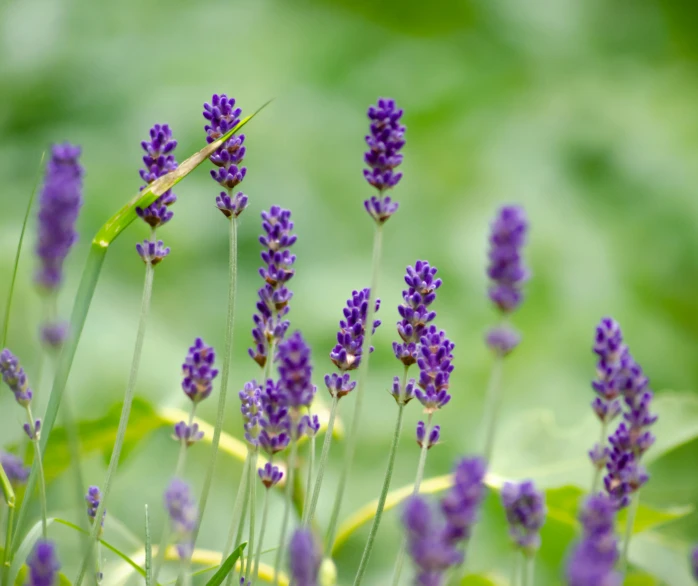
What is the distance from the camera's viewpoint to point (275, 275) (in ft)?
1.20

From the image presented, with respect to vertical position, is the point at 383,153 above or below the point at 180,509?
above

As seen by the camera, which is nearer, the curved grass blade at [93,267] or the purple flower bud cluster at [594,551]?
the purple flower bud cluster at [594,551]

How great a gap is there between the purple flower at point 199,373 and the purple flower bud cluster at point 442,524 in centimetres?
13

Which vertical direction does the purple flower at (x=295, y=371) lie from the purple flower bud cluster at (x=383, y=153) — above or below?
below

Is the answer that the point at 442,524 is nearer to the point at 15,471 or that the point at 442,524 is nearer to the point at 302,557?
the point at 302,557

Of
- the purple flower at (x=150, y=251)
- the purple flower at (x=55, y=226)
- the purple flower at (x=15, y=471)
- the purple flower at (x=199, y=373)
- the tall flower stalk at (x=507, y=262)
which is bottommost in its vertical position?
the purple flower at (x=15, y=471)

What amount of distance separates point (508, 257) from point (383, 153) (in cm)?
10

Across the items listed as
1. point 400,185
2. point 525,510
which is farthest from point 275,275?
point 400,185

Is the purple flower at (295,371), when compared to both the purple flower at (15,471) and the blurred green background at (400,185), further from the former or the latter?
the blurred green background at (400,185)

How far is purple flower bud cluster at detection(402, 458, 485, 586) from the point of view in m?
0.22

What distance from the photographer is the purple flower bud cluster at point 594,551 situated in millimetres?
204

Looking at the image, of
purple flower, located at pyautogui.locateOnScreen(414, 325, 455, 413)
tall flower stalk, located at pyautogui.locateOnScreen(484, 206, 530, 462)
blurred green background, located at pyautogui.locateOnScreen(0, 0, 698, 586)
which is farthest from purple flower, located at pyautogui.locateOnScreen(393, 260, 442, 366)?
blurred green background, located at pyautogui.locateOnScreen(0, 0, 698, 586)

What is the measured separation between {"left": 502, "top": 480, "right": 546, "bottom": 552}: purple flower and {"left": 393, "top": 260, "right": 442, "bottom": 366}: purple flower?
0.32 ft

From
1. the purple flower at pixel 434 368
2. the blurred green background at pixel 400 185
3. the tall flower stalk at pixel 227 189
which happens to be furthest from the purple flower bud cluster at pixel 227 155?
the blurred green background at pixel 400 185
